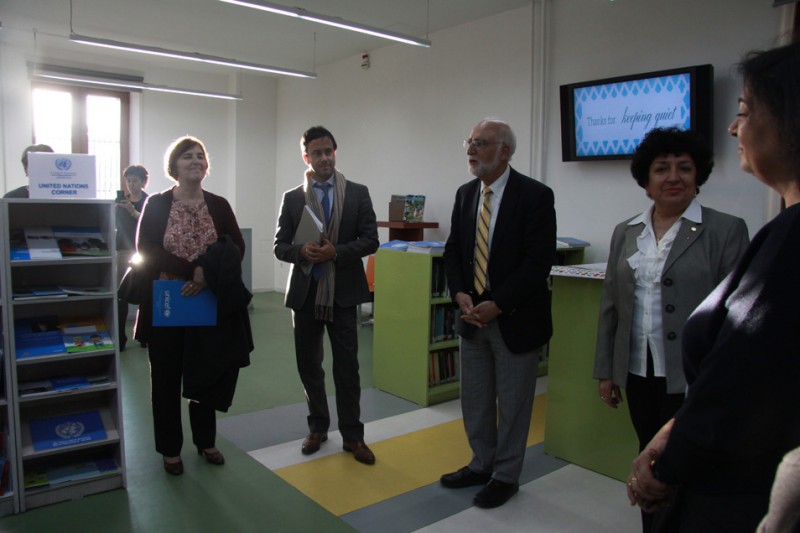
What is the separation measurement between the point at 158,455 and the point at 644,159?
2817mm

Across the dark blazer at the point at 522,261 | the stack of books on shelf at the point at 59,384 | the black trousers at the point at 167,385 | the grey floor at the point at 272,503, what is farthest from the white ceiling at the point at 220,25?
the stack of books on shelf at the point at 59,384

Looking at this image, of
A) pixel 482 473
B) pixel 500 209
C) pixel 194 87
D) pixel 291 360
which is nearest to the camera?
pixel 500 209

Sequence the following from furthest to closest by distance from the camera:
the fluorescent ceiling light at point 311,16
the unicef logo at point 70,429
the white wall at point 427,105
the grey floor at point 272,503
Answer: the white wall at point 427,105 → the fluorescent ceiling light at point 311,16 → the unicef logo at point 70,429 → the grey floor at point 272,503

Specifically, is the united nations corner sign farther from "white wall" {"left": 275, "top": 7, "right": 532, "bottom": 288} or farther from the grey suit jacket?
"white wall" {"left": 275, "top": 7, "right": 532, "bottom": 288}

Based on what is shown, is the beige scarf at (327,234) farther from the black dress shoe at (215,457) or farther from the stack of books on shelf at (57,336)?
the stack of books on shelf at (57,336)

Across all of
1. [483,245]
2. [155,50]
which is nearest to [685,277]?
[483,245]

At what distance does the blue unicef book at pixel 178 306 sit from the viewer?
274cm

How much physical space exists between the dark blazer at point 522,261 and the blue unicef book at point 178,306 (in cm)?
138

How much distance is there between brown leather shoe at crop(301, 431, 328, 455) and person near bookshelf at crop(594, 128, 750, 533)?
168 centimetres

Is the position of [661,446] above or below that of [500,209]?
below

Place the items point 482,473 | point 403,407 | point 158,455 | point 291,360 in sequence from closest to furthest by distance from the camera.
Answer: point 482,473, point 158,455, point 403,407, point 291,360

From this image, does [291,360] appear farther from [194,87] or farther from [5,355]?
[194,87]

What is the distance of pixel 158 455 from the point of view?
123 inches

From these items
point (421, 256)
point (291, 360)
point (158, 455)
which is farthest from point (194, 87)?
point (158, 455)
